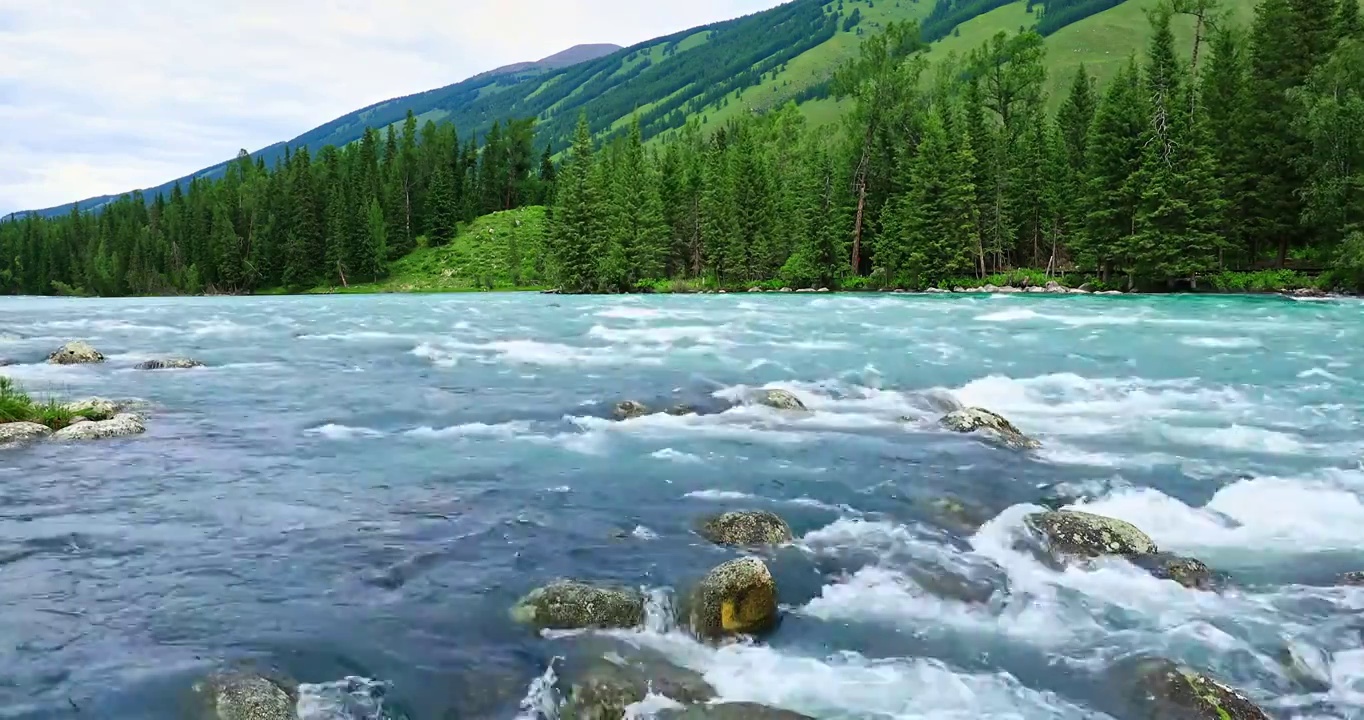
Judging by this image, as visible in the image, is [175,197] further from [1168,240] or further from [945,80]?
[1168,240]

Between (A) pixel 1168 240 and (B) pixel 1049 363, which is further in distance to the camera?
(A) pixel 1168 240

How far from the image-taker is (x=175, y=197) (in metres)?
154

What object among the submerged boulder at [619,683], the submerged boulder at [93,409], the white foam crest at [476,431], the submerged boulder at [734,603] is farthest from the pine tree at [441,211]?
the submerged boulder at [619,683]

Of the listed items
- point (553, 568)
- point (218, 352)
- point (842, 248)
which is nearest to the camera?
point (553, 568)

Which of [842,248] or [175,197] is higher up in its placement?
[175,197]

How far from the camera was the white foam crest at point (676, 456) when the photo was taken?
592 inches

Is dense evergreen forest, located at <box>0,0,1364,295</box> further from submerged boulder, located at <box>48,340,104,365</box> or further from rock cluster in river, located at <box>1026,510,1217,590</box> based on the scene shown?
submerged boulder, located at <box>48,340,104,365</box>

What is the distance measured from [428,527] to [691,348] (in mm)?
19227

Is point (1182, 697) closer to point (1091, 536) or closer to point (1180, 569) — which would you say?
point (1180, 569)

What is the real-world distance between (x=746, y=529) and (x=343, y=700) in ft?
17.7

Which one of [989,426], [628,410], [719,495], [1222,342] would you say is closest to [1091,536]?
Answer: [719,495]

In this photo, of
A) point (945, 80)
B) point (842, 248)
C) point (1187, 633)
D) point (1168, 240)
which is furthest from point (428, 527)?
point (945, 80)

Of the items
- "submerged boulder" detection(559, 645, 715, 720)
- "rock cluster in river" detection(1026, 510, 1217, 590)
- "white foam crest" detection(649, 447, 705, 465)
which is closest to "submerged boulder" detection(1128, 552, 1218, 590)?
"rock cluster in river" detection(1026, 510, 1217, 590)

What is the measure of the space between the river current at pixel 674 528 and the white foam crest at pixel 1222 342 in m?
3.05
